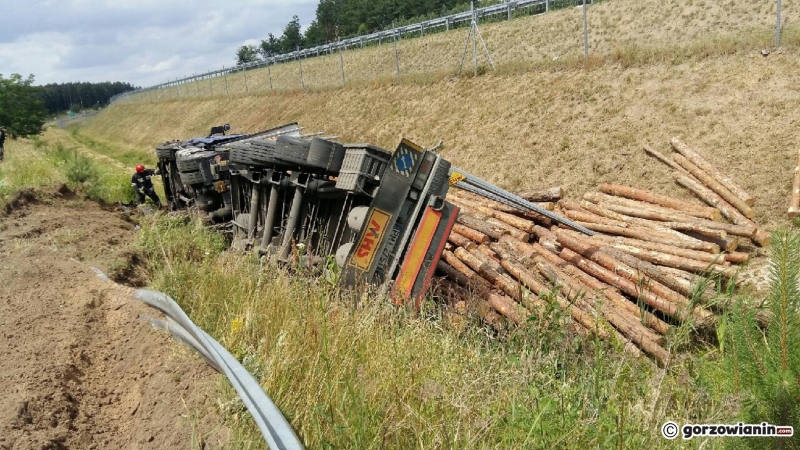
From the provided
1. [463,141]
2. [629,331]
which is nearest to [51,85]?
[463,141]

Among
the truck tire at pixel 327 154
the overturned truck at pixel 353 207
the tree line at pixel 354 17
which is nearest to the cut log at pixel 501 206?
the overturned truck at pixel 353 207

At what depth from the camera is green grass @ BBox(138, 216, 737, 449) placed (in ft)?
9.55

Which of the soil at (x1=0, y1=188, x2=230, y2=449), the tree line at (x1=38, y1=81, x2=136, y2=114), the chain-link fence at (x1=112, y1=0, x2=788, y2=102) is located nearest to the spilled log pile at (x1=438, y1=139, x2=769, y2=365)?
the soil at (x1=0, y1=188, x2=230, y2=449)

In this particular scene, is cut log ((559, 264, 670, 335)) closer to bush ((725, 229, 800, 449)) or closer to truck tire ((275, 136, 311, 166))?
truck tire ((275, 136, 311, 166))

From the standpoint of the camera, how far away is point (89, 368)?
14.1ft

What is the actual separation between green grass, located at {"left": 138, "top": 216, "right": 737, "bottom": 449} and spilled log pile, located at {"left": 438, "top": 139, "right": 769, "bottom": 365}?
3.00 feet

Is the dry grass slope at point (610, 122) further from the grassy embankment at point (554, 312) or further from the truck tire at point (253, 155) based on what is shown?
the truck tire at point (253, 155)

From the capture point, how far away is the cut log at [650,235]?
727 centimetres

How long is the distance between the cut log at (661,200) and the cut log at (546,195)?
0.90m

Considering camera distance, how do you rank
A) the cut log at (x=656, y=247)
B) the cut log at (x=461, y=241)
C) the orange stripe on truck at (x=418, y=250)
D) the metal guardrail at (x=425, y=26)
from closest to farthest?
the orange stripe on truck at (x=418, y=250)
the cut log at (x=656, y=247)
the cut log at (x=461, y=241)
the metal guardrail at (x=425, y=26)

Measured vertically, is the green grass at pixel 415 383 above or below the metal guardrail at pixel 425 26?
below

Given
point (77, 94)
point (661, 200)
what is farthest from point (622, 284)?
point (77, 94)

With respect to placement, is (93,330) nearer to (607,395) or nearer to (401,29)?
(607,395)

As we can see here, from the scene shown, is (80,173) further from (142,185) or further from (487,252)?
(487,252)
